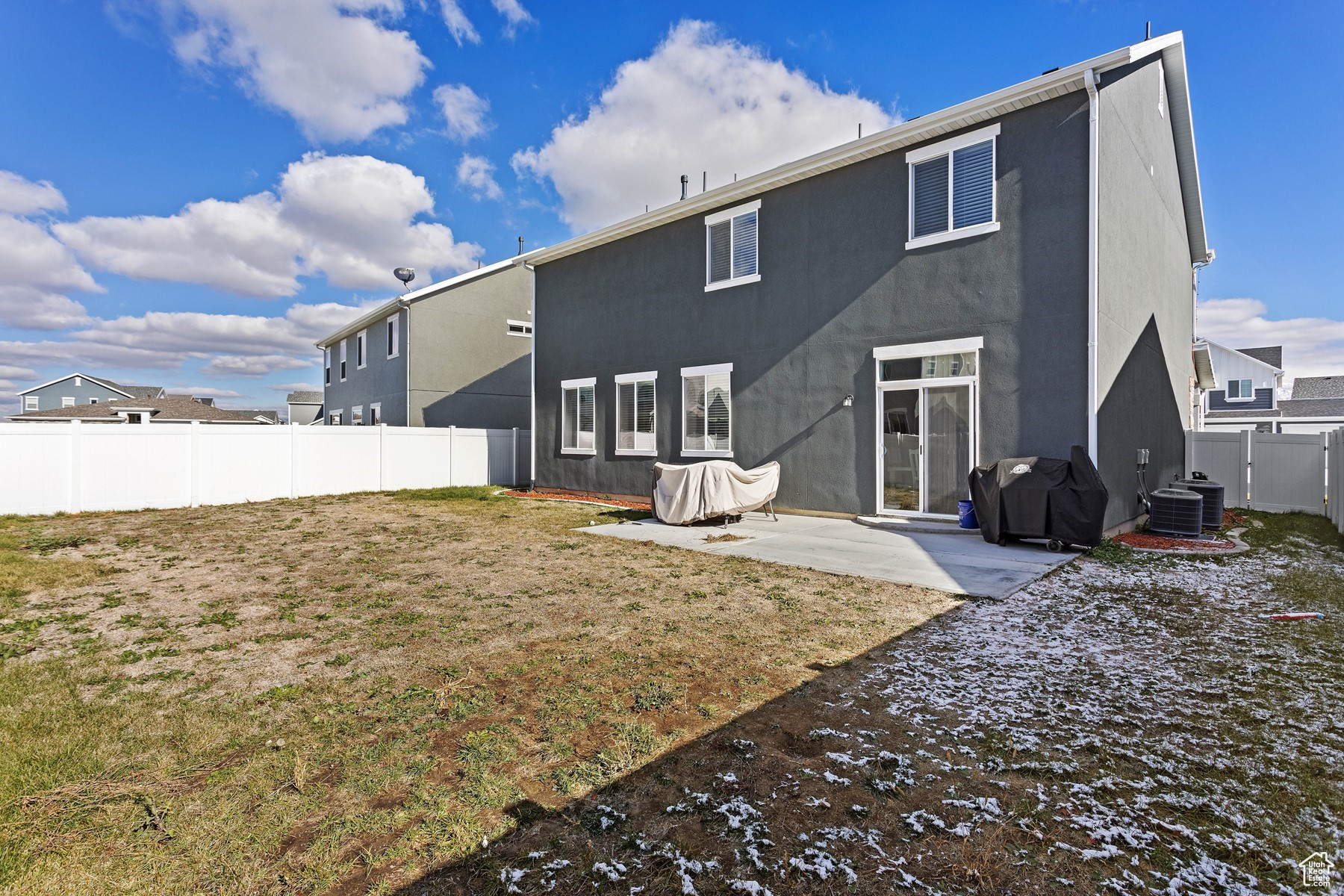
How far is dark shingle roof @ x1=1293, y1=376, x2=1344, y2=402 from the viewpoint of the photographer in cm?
3366

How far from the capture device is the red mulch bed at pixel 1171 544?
776cm

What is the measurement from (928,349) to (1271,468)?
8.95 metres

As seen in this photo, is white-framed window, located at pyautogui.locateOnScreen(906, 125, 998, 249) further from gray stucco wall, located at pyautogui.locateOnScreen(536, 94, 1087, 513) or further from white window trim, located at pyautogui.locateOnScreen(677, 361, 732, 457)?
white window trim, located at pyautogui.locateOnScreen(677, 361, 732, 457)

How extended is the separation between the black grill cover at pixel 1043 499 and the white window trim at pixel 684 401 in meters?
4.87

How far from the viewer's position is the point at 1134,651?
4.10 meters

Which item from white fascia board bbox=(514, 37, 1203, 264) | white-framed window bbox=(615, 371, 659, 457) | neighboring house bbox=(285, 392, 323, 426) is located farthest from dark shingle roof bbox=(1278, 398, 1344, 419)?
neighboring house bbox=(285, 392, 323, 426)

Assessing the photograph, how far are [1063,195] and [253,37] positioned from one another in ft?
45.0

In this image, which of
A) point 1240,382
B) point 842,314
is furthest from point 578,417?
point 1240,382

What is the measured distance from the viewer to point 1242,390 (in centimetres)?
3173

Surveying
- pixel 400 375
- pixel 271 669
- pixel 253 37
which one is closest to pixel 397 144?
pixel 253 37

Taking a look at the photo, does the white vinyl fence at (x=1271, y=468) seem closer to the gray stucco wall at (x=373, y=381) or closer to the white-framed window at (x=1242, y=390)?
the gray stucco wall at (x=373, y=381)

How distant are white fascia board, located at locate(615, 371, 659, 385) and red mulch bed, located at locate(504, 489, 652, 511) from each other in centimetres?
274

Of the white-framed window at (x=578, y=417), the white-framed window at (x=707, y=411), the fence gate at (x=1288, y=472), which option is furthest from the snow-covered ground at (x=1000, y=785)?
the white-framed window at (x=578, y=417)

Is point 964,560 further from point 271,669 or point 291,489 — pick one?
point 291,489
